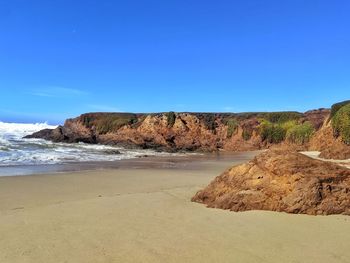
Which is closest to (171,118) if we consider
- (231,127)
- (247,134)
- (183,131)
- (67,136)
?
(183,131)

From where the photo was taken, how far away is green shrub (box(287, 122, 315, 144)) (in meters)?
35.6

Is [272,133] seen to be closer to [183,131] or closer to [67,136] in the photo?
[183,131]

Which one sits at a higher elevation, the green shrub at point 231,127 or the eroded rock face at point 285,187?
the green shrub at point 231,127

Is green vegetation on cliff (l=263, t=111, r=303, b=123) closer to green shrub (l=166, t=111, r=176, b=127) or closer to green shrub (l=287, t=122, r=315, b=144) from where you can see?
green shrub (l=287, t=122, r=315, b=144)

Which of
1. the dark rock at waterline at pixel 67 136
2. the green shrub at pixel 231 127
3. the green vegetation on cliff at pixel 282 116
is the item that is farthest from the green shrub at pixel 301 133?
the dark rock at waterline at pixel 67 136

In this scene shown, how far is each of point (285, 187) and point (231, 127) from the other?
36678 mm

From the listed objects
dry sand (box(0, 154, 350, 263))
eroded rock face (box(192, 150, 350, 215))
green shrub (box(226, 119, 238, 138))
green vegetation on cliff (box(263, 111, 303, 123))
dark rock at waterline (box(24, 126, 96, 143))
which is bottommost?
dry sand (box(0, 154, 350, 263))

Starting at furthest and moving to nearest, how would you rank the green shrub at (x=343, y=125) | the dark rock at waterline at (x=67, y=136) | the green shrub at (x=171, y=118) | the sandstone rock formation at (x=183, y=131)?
the green shrub at (x=171, y=118) < the dark rock at waterline at (x=67, y=136) < the sandstone rock formation at (x=183, y=131) < the green shrub at (x=343, y=125)

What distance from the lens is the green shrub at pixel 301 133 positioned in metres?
35.6

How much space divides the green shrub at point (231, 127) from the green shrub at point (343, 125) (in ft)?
52.0

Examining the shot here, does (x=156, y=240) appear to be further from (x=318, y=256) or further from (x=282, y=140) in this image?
(x=282, y=140)

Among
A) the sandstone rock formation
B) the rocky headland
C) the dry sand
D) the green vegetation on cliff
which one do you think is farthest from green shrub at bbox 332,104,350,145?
the dry sand

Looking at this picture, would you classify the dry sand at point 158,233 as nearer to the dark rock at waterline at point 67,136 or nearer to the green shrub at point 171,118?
the dark rock at waterline at point 67,136

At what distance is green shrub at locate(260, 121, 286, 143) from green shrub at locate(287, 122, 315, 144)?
1.13m
